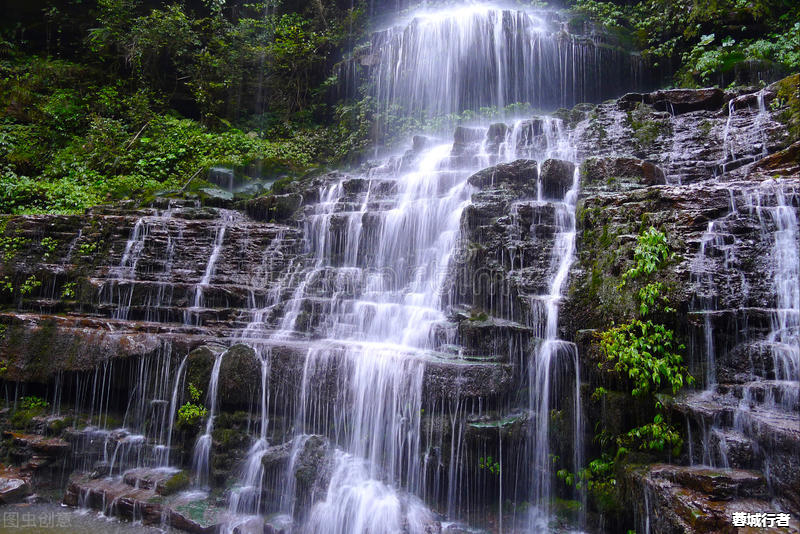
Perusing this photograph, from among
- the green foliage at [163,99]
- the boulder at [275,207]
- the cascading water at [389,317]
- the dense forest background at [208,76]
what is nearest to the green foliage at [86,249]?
the green foliage at [163,99]

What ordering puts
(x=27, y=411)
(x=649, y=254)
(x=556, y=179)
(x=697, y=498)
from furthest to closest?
(x=556, y=179) → (x=27, y=411) → (x=649, y=254) → (x=697, y=498)

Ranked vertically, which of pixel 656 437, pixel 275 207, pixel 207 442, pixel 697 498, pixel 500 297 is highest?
pixel 275 207

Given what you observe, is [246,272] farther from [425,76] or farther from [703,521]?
[425,76]

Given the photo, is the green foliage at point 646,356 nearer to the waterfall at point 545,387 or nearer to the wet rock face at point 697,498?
A: the waterfall at point 545,387

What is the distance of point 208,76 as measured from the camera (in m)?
17.9

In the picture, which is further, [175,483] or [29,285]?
[29,285]

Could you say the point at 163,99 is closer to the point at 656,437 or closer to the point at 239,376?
the point at 239,376

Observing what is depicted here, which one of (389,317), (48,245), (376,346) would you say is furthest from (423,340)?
(48,245)

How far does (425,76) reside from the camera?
16.7 m

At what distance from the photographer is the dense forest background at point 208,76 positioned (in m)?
12.2

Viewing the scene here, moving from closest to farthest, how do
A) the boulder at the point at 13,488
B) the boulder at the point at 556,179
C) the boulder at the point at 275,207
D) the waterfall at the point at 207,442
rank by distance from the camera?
1. the boulder at the point at 13,488
2. the waterfall at the point at 207,442
3. the boulder at the point at 556,179
4. the boulder at the point at 275,207

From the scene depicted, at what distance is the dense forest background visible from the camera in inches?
481

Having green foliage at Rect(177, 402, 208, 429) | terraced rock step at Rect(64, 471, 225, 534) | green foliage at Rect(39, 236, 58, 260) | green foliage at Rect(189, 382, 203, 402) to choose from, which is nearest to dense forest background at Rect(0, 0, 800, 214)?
green foliage at Rect(39, 236, 58, 260)

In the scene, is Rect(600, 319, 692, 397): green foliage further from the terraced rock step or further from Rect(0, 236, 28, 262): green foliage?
Rect(0, 236, 28, 262): green foliage
